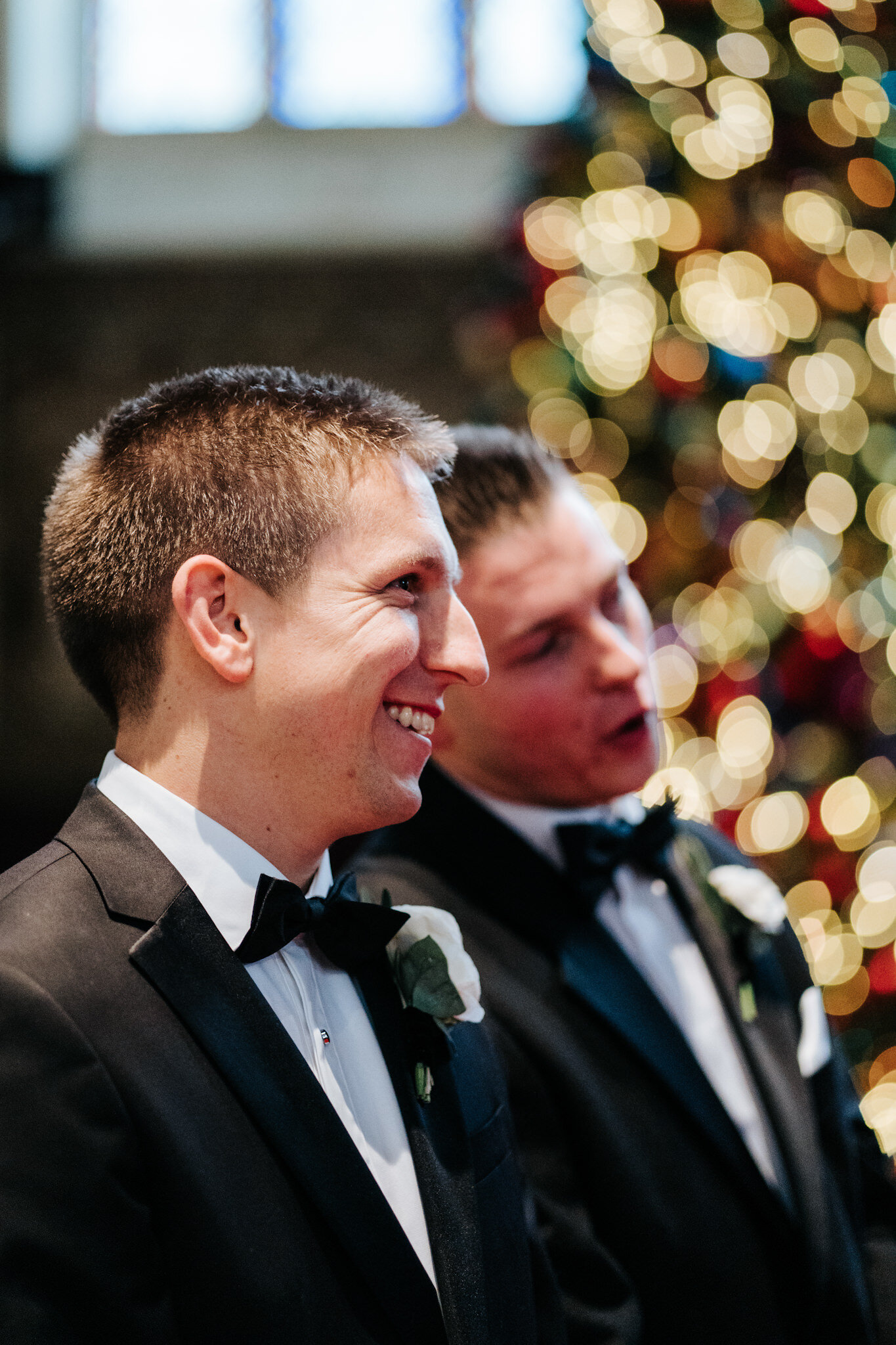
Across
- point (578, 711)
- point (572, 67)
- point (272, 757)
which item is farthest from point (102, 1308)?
point (572, 67)

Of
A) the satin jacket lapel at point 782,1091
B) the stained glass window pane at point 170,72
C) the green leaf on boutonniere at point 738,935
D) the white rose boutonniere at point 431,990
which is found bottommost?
the satin jacket lapel at point 782,1091

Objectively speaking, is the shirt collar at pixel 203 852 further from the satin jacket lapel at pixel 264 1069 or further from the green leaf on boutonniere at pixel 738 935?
the green leaf on boutonniere at pixel 738 935

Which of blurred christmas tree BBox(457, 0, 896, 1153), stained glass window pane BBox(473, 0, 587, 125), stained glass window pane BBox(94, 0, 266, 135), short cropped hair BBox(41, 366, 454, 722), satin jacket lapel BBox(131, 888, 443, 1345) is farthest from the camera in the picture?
stained glass window pane BBox(94, 0, 266, 135)

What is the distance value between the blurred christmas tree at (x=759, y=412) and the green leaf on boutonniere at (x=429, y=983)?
5.17 ft

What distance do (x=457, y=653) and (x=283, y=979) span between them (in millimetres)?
354

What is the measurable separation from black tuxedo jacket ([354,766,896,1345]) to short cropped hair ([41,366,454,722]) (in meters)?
0.48

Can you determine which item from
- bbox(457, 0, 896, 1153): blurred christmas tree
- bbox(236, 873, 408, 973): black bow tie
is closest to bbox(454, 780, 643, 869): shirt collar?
bbox(236, 873, 408, 973): black bow tie

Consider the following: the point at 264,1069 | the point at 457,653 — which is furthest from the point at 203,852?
the point at 457,653

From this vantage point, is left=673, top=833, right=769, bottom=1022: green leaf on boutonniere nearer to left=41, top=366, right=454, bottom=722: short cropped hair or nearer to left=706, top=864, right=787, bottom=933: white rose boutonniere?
left=706, top=864, right=787, bottom=933: white rose boutonniere

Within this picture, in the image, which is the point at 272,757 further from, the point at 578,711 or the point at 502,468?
the point at 502,468

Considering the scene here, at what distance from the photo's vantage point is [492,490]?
157 cm

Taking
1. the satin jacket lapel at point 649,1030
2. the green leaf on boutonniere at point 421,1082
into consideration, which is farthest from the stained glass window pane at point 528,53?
the green leaf on boutonniere at point 421,1082

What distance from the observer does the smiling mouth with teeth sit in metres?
1.07

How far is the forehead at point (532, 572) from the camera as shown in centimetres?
151
